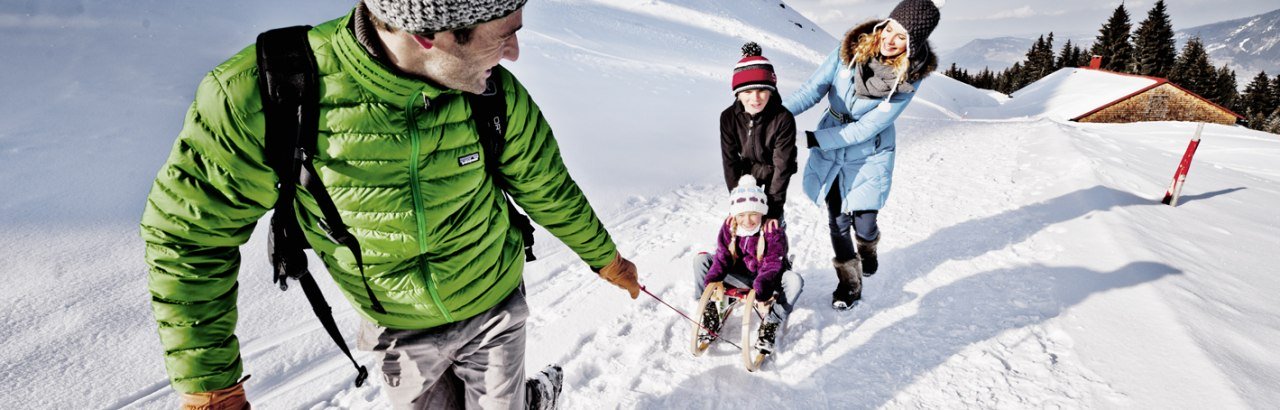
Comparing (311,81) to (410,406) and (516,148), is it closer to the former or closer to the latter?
(516,148)

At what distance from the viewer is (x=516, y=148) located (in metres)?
1.76

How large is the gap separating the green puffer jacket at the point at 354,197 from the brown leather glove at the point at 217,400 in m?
0.03

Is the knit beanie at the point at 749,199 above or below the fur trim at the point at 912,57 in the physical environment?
below

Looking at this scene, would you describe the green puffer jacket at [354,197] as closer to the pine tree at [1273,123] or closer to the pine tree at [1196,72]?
the pine tree at [1273,123]

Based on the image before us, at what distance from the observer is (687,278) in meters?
4.36

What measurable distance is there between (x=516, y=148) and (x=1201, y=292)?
5061 millimetres

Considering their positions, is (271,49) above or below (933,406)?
above

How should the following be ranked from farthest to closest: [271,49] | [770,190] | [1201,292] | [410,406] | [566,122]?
[566,122], [1201,292], [770,190], [410,406], [271,49]

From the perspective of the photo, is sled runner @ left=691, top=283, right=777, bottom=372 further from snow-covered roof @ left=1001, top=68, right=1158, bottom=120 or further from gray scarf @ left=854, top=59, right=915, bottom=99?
snow-covered roof @ left=1001, top=68, right=1158, bottom=120

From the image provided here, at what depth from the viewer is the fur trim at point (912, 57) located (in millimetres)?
3098

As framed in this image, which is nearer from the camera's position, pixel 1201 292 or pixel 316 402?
pixel 316 402

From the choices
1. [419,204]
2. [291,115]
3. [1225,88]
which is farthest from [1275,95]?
[291,115]

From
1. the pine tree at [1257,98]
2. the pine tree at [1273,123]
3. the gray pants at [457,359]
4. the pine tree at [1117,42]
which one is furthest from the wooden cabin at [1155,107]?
the gray pants at [457,359]

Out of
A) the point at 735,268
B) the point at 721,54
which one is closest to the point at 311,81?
the point at 735,268
